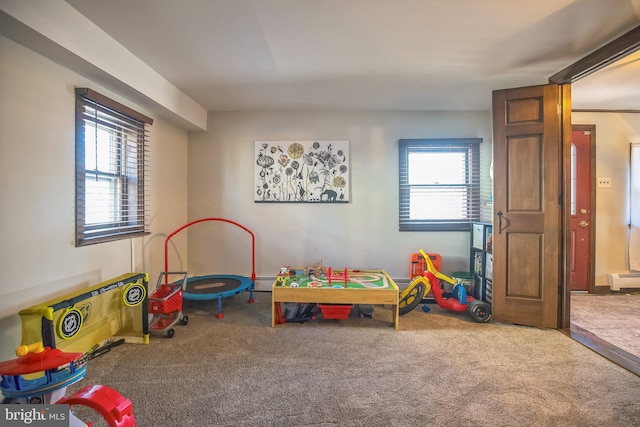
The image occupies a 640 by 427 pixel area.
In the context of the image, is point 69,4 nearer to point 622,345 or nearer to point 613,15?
point 613,15

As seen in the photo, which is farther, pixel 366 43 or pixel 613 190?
pixel 613 190

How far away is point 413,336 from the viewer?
2418mm

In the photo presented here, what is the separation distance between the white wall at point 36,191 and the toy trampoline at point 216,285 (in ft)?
2.60

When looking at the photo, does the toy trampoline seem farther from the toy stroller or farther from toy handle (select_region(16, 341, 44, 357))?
toy handle (select_region(16, 341, 44, 357))

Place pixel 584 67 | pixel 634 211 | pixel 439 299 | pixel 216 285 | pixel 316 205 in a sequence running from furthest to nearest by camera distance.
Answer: pixel 316 205 → pixel 634 211 → pixel 216 285 → pixel 439 299 → pixel 584 67

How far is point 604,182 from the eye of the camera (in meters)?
3.56

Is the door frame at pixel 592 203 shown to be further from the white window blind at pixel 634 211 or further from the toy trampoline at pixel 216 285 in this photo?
the toy trampoline at pixel 216 285

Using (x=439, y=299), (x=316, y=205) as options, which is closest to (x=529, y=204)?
(x=439, y=299)

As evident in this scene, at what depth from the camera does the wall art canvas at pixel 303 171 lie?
3.57 meters

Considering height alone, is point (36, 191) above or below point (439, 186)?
below

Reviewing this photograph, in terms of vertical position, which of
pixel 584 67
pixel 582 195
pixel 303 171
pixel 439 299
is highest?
pixel 584 67

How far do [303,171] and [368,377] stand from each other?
247 centimetres

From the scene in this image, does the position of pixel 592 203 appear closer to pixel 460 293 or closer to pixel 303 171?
pixel 460 293

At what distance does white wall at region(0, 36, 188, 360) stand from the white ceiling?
0.53 meters
